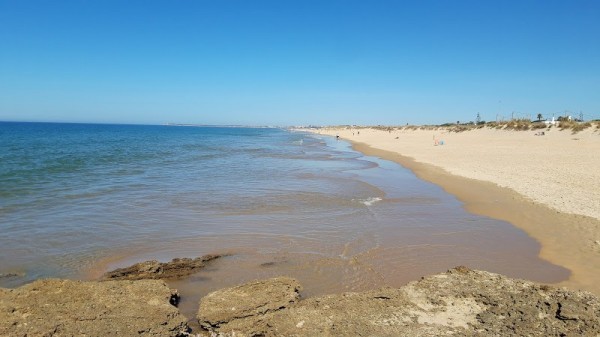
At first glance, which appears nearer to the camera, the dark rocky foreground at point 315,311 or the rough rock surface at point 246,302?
the dark rocky foreground at point 315,311

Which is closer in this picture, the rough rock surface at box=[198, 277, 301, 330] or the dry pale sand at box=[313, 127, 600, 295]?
the rough rock surface at box=[198, 277, 301, 330]

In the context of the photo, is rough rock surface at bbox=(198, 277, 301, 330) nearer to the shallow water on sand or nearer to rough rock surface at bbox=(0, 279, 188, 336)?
rough rock surface at bbox=(0, 279, 188, 336)

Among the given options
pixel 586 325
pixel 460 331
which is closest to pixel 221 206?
pixel 460 331

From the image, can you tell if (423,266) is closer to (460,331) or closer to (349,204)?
(460,331)

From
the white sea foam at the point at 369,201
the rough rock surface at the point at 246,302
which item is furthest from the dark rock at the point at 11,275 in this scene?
the white sea foam at the point at 369,201

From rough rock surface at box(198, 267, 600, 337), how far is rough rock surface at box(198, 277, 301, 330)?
0.05ft

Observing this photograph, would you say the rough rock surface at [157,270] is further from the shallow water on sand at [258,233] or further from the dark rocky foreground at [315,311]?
the dark rocky foreground at [315,311]

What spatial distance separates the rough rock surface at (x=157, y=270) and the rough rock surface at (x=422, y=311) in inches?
71.8

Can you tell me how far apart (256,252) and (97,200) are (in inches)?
323

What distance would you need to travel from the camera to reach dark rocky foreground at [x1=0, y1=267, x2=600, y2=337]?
4344mm

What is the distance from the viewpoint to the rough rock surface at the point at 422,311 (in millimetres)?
4355

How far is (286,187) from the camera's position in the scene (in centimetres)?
1702

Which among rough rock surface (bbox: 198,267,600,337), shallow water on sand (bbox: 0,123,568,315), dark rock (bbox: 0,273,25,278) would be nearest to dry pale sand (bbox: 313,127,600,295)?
shallow water on sand (bbox: 0,123,568,315)

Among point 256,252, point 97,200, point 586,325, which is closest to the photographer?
point 586,325
